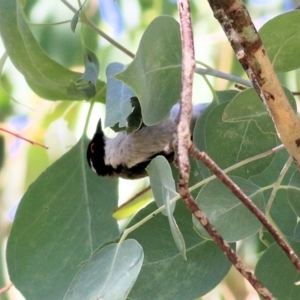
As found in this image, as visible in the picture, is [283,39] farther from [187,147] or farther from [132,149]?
[132,149]

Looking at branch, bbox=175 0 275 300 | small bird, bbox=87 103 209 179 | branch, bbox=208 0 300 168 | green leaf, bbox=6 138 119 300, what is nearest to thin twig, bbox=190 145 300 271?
Answer: branch, bbox=175 0 275 300

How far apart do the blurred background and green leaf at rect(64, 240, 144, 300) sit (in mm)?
483

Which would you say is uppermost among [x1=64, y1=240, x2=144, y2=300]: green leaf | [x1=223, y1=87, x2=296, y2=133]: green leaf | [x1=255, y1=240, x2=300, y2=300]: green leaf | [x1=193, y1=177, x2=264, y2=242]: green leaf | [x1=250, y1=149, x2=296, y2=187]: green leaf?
[x1=223, y1=87, x2=296, y2=133]: green leaf

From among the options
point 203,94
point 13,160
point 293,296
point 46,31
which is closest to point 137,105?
point 293,296

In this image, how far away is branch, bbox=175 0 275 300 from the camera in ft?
1.18

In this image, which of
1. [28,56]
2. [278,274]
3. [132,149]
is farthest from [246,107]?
[132,149]

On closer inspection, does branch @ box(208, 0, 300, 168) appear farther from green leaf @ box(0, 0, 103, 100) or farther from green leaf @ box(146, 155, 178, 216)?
green leaf @ box(0, 0, 103, 100)

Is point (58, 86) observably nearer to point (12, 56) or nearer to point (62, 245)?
point (12, 56)

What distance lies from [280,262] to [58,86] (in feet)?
1.23

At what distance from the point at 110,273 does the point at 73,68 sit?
608 mm

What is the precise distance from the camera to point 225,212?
1.90 ft

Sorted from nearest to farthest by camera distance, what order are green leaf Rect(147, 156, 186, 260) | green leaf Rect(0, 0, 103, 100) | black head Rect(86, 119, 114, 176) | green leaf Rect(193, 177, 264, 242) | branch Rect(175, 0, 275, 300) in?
branch Rect(175, 0, 275, 300) → green leaf Rect(147, 156, 186, 260) → green leaf Rect(193, 177, 264, 242) → green leaf Rect(0, 0, 103, 100) → black head Rect(86, 119, 114, 176)

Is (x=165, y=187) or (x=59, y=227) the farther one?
(x=59, y=227)

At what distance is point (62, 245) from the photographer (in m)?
0.79
